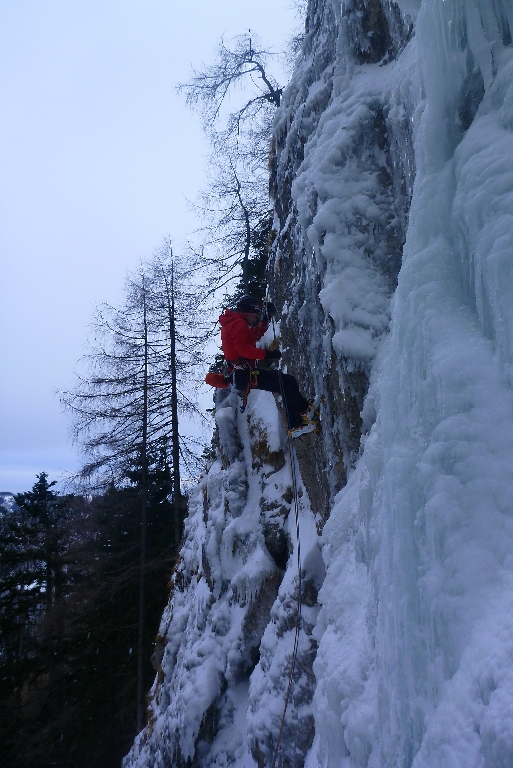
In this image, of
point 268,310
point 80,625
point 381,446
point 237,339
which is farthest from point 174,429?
point 381,446

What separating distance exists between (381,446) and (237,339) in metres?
2.51

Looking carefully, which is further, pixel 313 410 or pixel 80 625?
pixel 80 625

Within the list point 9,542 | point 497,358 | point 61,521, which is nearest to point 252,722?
point 497,358

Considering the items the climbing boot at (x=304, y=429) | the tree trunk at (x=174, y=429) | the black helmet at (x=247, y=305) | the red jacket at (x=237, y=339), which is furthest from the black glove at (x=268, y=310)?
the tree trunk at (x=174, y=429)

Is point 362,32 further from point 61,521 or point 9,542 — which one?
point 61,521

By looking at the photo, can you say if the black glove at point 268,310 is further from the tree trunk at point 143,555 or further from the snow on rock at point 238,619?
the tree trunk at point 143,555

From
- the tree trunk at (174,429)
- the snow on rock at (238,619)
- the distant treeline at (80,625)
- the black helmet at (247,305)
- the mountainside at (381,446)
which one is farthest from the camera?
the tree trunk at (174,429)

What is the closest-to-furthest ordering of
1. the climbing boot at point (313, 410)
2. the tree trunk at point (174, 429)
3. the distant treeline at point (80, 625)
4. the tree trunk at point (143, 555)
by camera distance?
the climbing boot at point (313, 410), the tree trunk at point (143, 555), the distant treeline at point (80, 625), the tree trunk at point (174, 429)

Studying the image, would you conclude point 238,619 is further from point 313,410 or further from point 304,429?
point 313,410

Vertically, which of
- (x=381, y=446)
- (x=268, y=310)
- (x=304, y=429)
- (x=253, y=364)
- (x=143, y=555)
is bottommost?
(x=143, y=555)

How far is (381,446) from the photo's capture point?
3100mm

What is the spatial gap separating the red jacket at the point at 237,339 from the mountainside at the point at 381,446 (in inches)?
24.4

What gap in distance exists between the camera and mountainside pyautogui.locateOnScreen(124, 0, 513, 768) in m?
2.11

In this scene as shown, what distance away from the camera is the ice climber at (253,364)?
5230 millimetres
